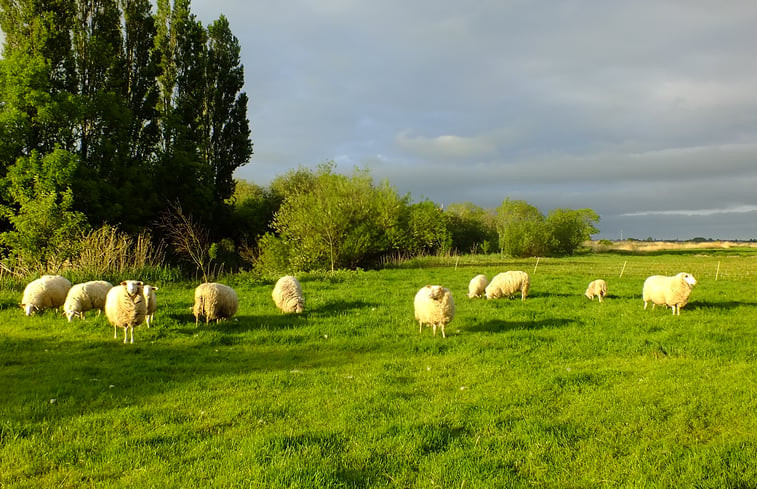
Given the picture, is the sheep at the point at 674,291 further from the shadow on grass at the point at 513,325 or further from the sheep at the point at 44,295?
the sheep at the point at 44,295

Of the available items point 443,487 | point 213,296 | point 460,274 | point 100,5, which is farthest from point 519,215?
point 443,487

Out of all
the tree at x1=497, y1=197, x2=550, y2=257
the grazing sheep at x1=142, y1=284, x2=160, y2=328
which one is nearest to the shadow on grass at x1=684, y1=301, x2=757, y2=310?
the grazing sheep at x1=142, y1=284, x2=160, y2=328

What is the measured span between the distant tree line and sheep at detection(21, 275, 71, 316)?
565 centimetres

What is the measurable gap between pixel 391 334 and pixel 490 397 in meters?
4.93

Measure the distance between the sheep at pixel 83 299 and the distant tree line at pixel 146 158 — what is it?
23.0 feet

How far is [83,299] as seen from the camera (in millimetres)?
13289

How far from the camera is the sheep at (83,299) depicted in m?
13.1

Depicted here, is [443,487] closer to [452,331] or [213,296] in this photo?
[452,331]

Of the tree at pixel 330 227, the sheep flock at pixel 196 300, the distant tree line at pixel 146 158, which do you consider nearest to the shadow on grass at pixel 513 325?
the sheep flock at pixel 196 300

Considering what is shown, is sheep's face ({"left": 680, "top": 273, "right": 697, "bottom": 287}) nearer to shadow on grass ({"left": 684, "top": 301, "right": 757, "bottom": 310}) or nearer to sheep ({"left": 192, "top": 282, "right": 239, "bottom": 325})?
shadow on grass ({"left": 684, "top": 301, "right": 757, "bottom": 310})

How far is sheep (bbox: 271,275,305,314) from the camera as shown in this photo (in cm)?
1485

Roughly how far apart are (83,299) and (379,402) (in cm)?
1094

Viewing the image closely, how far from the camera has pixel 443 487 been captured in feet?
15.7

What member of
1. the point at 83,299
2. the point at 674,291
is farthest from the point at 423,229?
the point at 83,299
